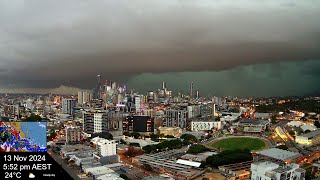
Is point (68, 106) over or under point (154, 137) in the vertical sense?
over

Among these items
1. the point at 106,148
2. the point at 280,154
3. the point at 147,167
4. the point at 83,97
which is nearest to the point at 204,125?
the point at 280,154

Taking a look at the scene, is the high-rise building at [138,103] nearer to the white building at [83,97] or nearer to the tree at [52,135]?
the white building at [83,97]

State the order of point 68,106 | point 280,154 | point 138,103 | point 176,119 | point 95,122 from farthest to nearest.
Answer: point 68,106 → point 138,103 → point 176,119 → point 95,122 → point 280,154

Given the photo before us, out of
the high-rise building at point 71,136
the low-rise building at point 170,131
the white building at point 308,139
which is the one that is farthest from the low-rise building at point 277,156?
the high-rise building at point 71,136

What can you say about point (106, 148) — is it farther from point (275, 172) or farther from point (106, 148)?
point (275, 172)
